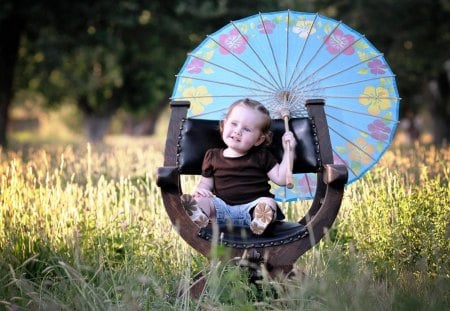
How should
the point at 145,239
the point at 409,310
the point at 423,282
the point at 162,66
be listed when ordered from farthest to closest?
the point at 162,66 → the point at 145,239 → the point at 423,282 → the point at 409,310

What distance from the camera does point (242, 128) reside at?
4898 millimetres

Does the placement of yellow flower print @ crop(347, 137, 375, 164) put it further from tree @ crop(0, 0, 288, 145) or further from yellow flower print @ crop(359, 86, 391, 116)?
tree @ crop(0, 0, 288, 145)

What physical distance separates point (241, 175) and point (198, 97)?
126cm

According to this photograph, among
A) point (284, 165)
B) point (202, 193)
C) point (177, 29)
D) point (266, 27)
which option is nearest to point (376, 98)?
point (266, 27)

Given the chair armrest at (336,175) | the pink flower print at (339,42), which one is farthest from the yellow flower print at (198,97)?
the chair armrest at (336,175)

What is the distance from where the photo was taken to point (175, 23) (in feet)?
53.7

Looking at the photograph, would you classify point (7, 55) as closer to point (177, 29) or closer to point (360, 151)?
point (177, 29)

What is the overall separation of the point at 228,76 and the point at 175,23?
35.0 feet

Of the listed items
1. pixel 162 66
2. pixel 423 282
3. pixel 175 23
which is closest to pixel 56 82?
pixel 162 66

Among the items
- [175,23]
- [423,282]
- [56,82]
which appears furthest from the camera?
[56,82]

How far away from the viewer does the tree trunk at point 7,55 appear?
1628 cm

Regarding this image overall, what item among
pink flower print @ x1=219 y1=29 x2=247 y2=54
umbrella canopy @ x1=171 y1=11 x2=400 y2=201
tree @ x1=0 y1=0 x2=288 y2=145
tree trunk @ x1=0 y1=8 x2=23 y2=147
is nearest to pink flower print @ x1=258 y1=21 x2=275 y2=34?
umbrella canopy @ x1=171 y1=11 x2=400 y2=201

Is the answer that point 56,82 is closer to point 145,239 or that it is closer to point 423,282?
point 145,239

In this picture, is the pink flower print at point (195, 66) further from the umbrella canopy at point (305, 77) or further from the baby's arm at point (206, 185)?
the baby's arm at point (206, 185)
